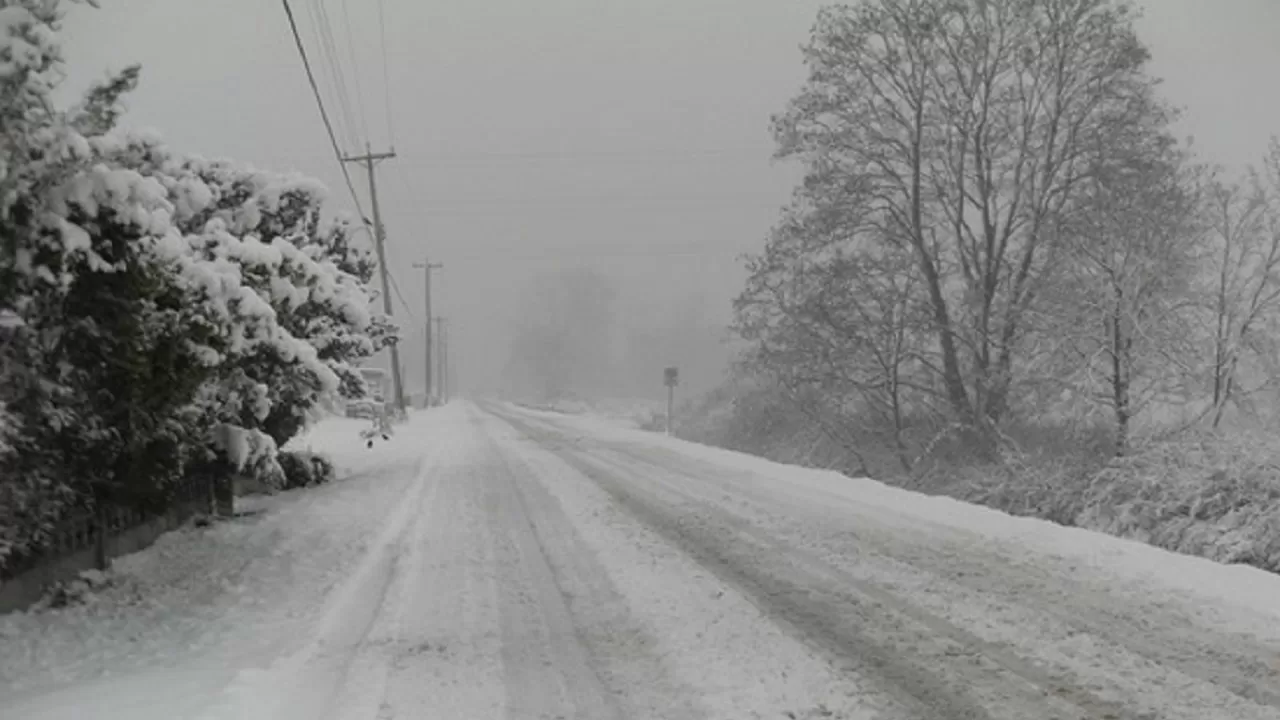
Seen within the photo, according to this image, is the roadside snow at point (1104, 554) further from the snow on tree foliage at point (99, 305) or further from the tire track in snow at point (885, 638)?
the snow on tree foliage at point (99, 305)

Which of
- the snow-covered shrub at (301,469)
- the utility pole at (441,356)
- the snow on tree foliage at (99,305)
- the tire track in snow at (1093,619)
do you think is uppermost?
the utility pole at (441,356)

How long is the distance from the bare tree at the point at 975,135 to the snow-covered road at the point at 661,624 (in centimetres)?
1255

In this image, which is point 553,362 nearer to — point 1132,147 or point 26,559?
point 1132,147

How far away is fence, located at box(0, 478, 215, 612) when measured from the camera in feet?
23.3

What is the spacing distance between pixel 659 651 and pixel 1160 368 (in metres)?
14.8

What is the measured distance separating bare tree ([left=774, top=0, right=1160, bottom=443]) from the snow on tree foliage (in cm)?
1609

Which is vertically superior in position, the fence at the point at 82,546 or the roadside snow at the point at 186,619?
the fence at the point at 82,546

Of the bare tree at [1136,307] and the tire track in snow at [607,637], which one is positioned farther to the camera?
the bare tree at [1136,307]

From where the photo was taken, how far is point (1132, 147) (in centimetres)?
2072

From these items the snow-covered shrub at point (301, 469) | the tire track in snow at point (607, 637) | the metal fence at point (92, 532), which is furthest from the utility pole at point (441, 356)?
the tire track in snow at point (607, 637)

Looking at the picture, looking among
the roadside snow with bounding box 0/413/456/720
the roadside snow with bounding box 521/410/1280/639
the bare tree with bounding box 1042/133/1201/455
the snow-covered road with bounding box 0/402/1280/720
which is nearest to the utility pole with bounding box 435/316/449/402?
the bare tree with bounding box 1042/133/1201/455

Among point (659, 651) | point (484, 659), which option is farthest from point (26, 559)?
point (659, 651)

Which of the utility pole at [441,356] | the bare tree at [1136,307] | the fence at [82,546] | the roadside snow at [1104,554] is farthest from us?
the utility pole at [441,356]

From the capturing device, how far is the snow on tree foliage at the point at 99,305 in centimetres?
586
